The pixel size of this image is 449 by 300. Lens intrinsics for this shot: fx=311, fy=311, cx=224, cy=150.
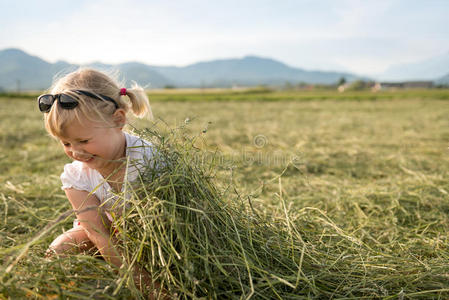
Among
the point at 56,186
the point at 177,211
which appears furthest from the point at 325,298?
the point at 56,186

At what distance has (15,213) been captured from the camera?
9.17ft

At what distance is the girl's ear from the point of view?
6.21 ft

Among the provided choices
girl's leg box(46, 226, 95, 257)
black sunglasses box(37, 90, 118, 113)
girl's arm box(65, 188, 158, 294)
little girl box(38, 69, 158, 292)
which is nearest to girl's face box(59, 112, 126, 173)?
little girl box(38, 69, 158, 292)

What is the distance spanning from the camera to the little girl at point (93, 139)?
1.70 meters

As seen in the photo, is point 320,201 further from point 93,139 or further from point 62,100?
point 62,100

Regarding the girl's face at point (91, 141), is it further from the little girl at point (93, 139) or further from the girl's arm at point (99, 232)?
the girl's arm at point (99, 232)

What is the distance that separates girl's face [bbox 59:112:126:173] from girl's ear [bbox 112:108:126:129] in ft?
0.16

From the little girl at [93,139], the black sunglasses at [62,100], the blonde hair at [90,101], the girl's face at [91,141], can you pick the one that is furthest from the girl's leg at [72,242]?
the black sunglasses at [62,100]

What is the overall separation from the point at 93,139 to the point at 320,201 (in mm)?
2207

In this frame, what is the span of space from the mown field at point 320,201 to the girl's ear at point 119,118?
0.13 meters

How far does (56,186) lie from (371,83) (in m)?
112

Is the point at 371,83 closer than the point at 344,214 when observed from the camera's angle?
No

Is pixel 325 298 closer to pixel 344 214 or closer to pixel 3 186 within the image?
pixel 344 214

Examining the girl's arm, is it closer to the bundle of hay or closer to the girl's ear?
the bundle of hay
